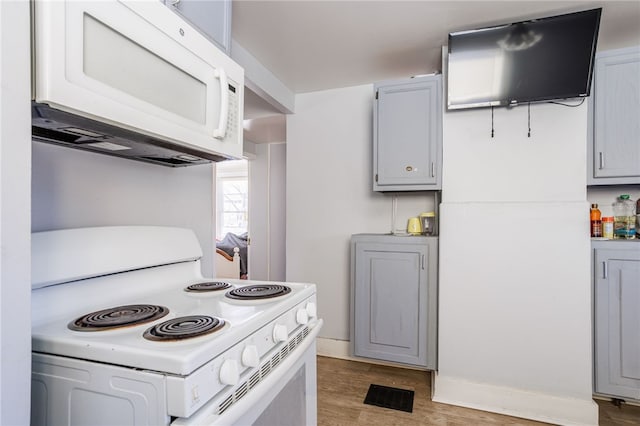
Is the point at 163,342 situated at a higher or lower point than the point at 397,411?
higher

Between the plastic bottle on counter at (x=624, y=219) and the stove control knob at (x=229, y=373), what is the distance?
Result: 2.41 meters

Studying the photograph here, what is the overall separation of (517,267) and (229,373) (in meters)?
1.88

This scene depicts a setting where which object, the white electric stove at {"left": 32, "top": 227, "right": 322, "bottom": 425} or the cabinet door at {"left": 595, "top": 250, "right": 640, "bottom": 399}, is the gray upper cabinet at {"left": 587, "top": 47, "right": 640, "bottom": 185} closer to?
the cabinet door at {"left": 595, "top": 250, "right": 640, "bottom": 399}

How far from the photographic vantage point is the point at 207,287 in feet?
4.24

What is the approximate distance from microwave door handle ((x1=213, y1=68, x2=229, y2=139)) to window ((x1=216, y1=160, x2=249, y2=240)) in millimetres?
5449

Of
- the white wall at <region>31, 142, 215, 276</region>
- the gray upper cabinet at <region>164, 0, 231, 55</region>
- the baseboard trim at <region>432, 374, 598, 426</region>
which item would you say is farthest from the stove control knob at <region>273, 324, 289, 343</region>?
the baseboard trim at <region>432, 374, 598, 426</region>


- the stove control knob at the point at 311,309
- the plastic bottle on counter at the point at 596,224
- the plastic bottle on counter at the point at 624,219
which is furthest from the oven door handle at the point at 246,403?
the plastic bottle on counter at the point at 624,219

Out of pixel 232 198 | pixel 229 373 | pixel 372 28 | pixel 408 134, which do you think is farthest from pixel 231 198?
pixel 229 373

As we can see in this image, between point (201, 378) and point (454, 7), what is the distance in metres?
2.12

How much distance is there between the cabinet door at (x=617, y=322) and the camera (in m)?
1.86

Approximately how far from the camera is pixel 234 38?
2154 millimetres

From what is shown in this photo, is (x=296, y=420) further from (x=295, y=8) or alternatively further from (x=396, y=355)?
(x=295, y=8)

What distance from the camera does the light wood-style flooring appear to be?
189 cm

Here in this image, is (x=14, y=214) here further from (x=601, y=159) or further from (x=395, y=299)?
(x=601, y=159)
